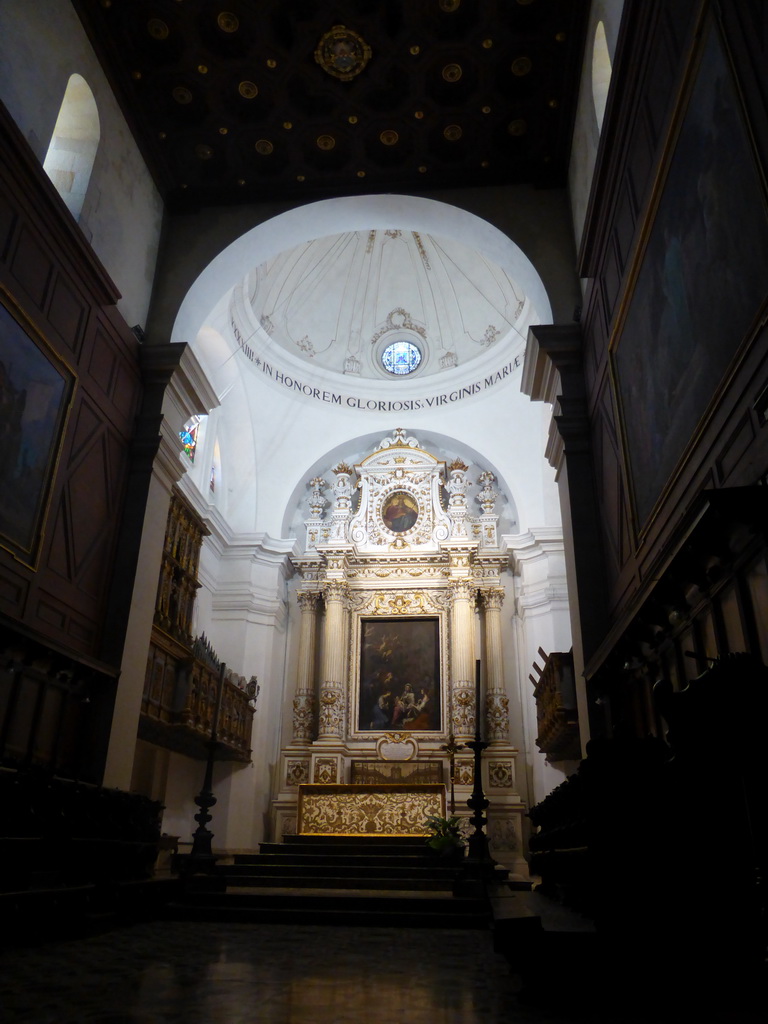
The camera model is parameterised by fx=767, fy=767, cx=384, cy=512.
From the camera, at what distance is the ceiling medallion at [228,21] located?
857 cm

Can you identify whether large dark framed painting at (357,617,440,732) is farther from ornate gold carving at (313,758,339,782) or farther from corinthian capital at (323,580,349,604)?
ornate gold carving at (313,758,339,782)

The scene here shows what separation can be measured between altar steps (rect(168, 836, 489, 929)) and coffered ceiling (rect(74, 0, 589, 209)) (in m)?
8.65

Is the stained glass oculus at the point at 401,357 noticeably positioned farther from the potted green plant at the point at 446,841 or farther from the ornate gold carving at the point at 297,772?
the potted green plant at the point at 446,841

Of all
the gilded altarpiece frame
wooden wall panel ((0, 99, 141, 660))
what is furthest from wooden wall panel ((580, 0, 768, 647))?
the gilded altarpiece frame

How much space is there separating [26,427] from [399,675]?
1055 cm

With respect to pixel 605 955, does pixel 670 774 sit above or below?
above

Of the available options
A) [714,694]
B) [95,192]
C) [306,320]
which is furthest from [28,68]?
[306,320]

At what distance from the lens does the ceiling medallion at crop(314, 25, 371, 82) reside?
8812 millimetres

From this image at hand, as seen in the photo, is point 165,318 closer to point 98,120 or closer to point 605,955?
point 98,120

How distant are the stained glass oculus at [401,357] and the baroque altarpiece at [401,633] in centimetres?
155

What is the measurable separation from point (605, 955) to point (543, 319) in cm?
805

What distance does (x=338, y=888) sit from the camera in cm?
873

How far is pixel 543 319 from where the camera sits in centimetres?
974

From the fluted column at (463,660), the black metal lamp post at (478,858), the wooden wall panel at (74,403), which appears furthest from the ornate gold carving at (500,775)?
the wooden wall panel at (74,403)
